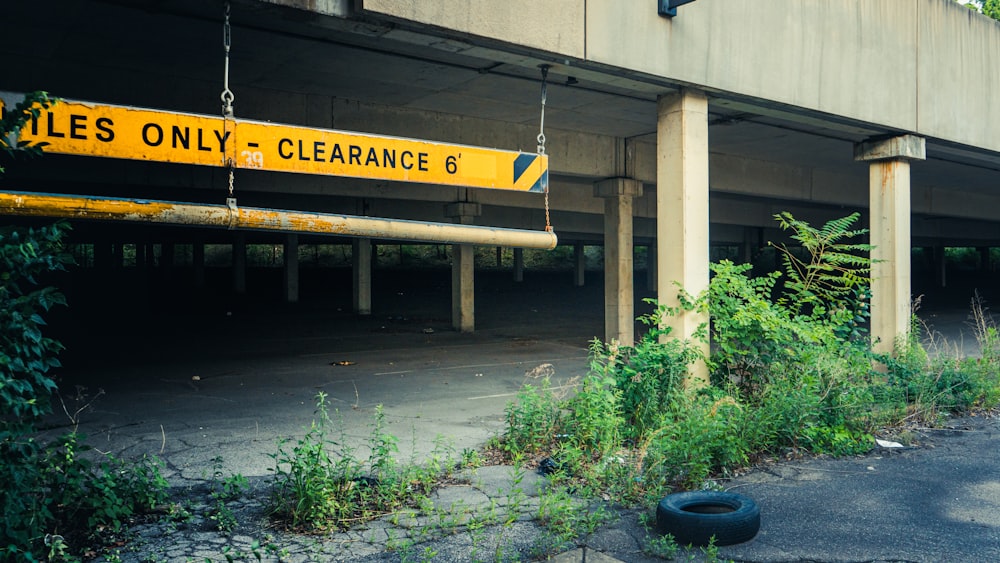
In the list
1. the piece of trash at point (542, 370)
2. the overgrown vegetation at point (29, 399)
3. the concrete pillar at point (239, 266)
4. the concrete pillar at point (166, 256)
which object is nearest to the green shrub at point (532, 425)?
the piece of trash at point (542, 370)

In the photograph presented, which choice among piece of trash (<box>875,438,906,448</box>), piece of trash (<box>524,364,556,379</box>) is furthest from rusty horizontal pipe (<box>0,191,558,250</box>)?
piece of trash (<box>875,438,906,448</box>)

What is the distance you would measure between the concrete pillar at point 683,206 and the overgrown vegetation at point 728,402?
0.31 metres

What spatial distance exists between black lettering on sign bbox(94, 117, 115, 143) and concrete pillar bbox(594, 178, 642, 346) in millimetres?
12217

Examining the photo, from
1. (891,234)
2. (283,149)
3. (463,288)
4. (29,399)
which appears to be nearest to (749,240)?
(463,288)

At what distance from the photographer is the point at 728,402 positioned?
7441 mm

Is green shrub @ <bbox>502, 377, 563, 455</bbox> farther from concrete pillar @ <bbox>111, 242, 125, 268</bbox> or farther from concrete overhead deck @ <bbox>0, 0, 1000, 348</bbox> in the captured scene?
concrete pillar @ <bbox>111, 242, 125, 268</bbox>

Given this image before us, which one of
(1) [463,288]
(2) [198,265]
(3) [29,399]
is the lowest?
(3) [29,399]

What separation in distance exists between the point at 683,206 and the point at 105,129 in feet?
21.2

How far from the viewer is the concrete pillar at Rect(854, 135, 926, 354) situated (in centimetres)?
1224

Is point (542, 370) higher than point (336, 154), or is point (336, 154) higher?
point (336, 154)

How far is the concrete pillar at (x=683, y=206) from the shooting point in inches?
359

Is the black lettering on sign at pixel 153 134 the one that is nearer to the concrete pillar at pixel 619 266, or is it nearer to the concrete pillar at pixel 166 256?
the concrete pillar at pixel 619 266

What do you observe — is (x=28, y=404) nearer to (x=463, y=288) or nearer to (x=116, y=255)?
(x=463, y=288)

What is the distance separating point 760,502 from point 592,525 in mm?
1674
